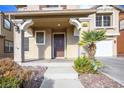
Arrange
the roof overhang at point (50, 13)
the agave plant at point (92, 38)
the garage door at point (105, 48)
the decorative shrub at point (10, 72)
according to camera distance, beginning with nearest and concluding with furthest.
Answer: the decorative shrub at point (10, 72)
the agave plant at point (92, 38)
the roof overhang at point (50, 13)
the garage door at point (105, 48)

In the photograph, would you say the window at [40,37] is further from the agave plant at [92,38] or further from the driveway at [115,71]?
the agave plant at [92,38]

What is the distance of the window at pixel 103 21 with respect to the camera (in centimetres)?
2744

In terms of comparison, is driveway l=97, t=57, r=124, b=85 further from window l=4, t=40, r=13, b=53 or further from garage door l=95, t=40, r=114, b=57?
window l=4, t=40, r=13, b=53

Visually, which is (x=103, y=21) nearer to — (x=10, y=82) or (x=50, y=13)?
(x=50, y=13)

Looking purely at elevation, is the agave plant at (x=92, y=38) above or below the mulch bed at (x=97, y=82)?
above

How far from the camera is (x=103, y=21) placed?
2742cm

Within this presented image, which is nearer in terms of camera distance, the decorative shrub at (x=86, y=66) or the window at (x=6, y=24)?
the decorative shrub at (x=86, y=66)

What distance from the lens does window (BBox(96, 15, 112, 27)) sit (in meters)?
27.4

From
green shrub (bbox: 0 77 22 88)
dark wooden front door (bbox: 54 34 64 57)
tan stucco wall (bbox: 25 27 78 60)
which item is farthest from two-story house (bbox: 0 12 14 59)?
green shrub (bbox: 0 77 22 88)

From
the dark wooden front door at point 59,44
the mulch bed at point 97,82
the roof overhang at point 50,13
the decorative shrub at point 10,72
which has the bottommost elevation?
the mulch bed at point 97,82

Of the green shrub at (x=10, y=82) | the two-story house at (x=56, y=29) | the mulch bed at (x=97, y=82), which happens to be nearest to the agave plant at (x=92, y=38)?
the mulch bed at (x=97, y=82)

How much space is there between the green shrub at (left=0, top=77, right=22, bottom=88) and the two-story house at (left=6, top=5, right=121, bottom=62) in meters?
8.88

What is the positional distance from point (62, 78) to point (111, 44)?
1790 centimetres

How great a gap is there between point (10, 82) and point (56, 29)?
13.9 metres
